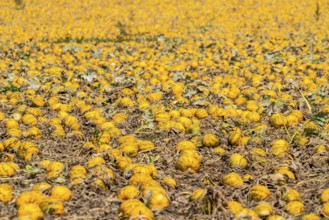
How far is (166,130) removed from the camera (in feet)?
20.1

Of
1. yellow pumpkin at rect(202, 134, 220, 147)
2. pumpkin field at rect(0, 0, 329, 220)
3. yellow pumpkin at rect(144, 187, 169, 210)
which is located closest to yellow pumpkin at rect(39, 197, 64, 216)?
pumpkin field at rect(0, 0, 329, 220)

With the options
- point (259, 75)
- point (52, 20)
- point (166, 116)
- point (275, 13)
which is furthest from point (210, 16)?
point (166, 116)

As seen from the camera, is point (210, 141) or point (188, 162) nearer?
point (188, 162)

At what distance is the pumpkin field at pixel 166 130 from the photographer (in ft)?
13.4

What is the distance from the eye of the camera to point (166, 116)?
6520 mm

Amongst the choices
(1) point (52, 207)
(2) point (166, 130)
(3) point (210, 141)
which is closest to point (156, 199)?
(1) point (52, 207)

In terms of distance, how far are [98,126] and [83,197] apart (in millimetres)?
2179

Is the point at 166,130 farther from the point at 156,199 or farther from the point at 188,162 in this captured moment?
the point at 156,199

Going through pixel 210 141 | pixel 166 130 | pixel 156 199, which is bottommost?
pixel 166 130

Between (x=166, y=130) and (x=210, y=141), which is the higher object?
(x=210, y=141)

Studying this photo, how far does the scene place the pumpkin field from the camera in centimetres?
409

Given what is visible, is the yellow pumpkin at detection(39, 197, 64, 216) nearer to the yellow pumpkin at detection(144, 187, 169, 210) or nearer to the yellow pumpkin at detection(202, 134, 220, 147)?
the yellow pumpkin at detection(144, 187, 169, 210)

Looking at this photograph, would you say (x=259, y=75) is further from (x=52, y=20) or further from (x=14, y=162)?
(x=52, y=20)

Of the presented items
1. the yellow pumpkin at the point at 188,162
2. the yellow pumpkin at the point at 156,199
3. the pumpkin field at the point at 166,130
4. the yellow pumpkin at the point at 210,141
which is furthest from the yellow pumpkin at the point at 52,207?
the yellow pumpkin at the point at 210,141
